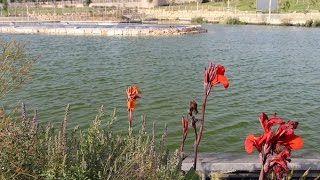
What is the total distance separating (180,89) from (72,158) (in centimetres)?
1408

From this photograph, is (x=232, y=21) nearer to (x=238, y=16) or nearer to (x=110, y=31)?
(x=238, y=16)

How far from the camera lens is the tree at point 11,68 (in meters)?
4.48

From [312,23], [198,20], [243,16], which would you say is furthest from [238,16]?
[312,23]

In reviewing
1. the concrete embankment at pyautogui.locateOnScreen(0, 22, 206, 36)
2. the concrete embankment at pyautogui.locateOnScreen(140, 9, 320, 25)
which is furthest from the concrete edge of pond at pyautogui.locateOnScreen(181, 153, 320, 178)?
the concrete embankment at pyautogui.locateOnScreen(140, 9, 320, 25)

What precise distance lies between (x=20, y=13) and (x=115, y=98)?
8728 cm

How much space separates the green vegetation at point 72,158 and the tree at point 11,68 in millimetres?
653

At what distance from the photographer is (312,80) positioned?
2102cm

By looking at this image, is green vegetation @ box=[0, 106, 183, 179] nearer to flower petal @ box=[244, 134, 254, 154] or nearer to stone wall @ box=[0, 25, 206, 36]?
flower petal @ box=[244, 134, 254, 154]

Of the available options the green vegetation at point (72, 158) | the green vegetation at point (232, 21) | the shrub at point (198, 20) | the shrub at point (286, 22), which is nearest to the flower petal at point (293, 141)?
the green vegetation at point (72, 158)

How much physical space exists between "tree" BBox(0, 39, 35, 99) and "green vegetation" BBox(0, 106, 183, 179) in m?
0.65

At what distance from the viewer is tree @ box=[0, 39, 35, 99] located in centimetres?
448

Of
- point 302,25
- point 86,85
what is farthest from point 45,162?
point 302,25

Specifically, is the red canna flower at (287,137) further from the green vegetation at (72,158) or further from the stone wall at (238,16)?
the stone wall at (238,16)

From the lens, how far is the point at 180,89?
18.0m
